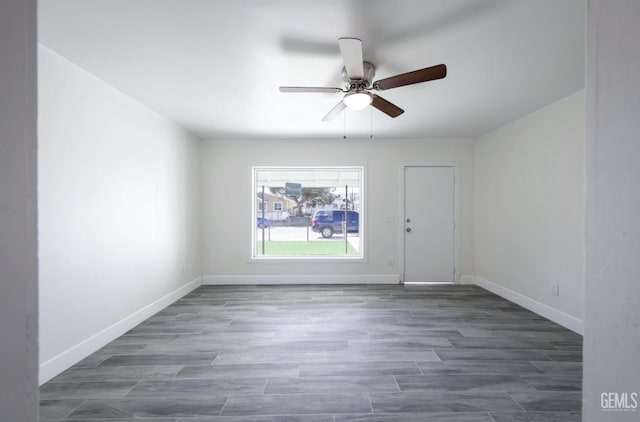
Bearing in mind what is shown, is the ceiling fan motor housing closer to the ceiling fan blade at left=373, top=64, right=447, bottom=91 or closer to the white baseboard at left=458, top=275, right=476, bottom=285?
the ceiling fan blade at left=373, top=64, right=447, bottom=91

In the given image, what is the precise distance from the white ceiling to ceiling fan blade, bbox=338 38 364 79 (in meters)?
0.16

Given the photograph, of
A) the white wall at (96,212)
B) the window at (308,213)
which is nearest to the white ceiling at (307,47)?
the white wall at (96,212)

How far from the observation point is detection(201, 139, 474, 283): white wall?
4656mm

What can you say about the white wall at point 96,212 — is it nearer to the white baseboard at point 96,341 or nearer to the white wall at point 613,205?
the white baseboard at point 96,341

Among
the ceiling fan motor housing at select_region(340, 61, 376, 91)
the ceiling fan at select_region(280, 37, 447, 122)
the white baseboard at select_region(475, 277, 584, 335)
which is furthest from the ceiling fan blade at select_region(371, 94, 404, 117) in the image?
the white baseboard at select_region(475, 277, 584, 335)

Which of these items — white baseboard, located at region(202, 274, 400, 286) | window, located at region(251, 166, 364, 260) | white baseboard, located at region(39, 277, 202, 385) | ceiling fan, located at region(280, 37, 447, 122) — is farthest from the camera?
window, located at region(251, 166, 364, 260)

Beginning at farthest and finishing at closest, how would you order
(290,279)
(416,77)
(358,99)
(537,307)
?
(290,279) < (537,307) < (358,99) < (416,77)

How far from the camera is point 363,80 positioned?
2250mm

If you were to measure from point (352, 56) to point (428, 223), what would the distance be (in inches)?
136

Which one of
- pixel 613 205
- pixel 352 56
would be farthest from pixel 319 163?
pixel 613 205

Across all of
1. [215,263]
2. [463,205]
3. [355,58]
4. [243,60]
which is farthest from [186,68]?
[463,205]

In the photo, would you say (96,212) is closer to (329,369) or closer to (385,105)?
(329,369)

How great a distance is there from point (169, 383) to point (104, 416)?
0.39 m

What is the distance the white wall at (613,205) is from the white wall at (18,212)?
1.08 meters
